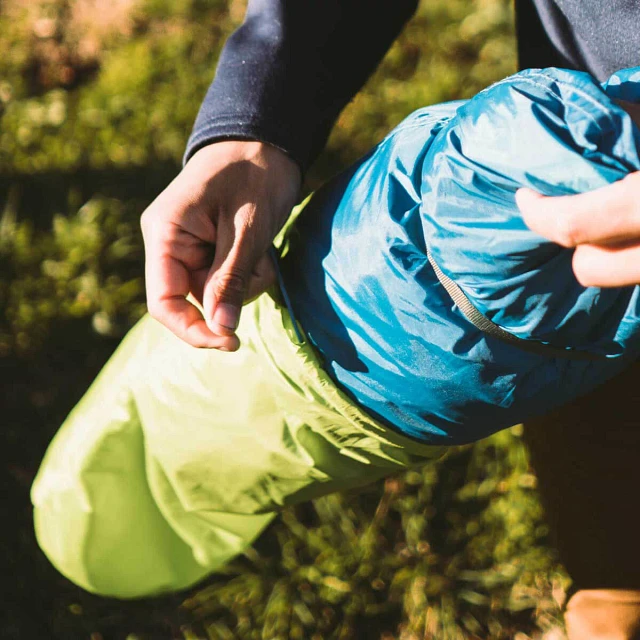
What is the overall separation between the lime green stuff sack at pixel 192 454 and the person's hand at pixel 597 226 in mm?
405

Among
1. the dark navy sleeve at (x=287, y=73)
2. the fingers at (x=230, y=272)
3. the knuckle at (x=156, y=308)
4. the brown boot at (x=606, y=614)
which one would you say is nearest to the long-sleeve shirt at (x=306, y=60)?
the dark navy sleeve at (x=287, y=73)

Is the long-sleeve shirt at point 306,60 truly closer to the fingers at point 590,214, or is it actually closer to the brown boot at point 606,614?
the fingers at point 590,214

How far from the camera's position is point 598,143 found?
67cm

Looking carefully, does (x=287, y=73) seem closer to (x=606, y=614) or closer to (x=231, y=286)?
(x=231, y=286)

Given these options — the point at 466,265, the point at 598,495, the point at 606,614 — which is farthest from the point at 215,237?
the point at 606,614

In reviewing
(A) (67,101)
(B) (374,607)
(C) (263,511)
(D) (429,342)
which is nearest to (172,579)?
(C) (263,511)

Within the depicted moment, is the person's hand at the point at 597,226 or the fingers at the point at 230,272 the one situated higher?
the person's hand at the point at 597,226

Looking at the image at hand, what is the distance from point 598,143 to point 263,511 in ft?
3.09

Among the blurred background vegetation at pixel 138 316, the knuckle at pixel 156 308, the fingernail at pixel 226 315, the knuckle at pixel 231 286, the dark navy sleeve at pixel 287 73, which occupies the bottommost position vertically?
the blurred background vegetation at pixel 138 316

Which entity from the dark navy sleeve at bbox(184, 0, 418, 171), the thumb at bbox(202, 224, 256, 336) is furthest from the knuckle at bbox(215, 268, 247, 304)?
the dark navy sleeve at bbox(184, 0, 418, 171)

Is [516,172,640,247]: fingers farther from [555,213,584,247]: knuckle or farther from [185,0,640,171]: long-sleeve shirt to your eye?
[185,0,640,171]: long-sleeve shirt

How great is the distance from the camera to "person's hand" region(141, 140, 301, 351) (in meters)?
0.99

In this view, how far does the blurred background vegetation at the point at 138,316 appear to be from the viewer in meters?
1.78

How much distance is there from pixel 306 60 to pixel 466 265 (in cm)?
53
